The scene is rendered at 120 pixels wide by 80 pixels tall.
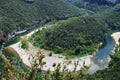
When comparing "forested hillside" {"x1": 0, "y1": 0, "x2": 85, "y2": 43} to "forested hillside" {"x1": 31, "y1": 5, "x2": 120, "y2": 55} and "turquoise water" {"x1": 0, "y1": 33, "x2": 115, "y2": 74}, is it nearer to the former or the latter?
"turquoise water" {"x1": 0, "y1": 33, "x2": 115, "y2": 74}

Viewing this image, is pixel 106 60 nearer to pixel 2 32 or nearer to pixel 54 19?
pixel 2 32

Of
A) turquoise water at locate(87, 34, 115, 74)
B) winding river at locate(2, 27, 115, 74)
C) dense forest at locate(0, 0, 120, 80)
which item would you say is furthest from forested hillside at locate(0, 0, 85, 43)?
turquoise water at locate(87, 34, 115, 74)

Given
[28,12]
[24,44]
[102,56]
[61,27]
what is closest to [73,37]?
[61,27]

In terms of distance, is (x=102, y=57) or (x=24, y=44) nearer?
(x=102, y=57)

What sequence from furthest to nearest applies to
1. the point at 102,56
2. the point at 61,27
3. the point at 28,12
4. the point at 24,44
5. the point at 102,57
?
1. the point at 28,12
2. the point at 61,27
3. the point at 24,44
4. the point at 102,56
5. the point at 102,57

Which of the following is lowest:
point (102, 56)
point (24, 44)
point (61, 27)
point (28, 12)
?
point (28, 12)

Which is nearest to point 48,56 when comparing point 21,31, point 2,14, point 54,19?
point 21,31

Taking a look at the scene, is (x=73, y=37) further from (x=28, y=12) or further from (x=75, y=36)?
(x=28, y=12)
